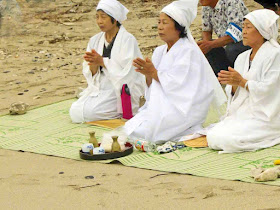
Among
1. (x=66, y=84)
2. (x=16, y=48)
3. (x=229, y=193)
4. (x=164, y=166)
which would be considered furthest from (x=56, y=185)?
(x=16, y=48)

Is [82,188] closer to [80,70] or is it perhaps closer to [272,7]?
[272,7]

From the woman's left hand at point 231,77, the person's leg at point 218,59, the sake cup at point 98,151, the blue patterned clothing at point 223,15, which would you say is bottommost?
the sake cup at point 98,151

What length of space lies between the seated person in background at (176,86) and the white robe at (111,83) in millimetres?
1025

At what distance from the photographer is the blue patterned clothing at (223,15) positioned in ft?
26.1

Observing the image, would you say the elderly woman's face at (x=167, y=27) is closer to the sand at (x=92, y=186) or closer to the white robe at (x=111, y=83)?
the white robe at (x=111, y=83)

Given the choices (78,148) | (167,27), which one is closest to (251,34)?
(167,27)

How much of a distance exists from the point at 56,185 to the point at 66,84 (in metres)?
4.91

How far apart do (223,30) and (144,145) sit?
2784mm

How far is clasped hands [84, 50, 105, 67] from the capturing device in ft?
23.7

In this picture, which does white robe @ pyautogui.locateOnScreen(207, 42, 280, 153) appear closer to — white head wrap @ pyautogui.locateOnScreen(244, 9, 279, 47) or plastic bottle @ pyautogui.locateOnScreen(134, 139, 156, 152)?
white head wrap @ pyautogui.locateOnScreen(244, 9, 279, 47)

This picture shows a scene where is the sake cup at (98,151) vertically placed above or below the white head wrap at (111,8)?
below

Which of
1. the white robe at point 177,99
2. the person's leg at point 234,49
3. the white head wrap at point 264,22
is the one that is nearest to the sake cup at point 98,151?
the white robe at point 177,99

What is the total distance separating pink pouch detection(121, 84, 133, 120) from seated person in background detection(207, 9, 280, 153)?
160cm

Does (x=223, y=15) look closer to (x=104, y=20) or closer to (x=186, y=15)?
(x=104, y=20)
